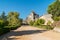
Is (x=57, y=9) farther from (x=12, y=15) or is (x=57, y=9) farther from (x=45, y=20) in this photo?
(x=12, y=15)

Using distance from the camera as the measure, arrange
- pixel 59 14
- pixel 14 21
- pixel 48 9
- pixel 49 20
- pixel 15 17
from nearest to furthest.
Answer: pixel 59 14, pixel 49 20, pixel 48 9, pixel 14 21, pixel 15 17

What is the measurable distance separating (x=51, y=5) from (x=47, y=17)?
5173mm

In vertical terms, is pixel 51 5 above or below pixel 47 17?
above

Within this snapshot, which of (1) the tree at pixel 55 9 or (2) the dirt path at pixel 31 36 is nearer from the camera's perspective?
(2) the dirt path at pixel 31 36

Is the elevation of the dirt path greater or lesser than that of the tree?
lesser

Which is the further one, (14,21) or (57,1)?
(14,21)

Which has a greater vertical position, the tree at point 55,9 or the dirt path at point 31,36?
the tree at point 55,9

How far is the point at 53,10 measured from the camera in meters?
60.4

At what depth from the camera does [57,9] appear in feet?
187

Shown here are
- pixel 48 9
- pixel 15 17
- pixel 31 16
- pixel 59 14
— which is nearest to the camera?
pixel 59 14

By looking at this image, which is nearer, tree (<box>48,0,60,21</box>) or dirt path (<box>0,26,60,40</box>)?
dirt path (<box>0,26,60,40</box>)

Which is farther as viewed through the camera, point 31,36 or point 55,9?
point 55,9

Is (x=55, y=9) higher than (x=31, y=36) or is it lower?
higher

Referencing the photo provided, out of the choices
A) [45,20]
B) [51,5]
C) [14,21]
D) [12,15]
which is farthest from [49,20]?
[12,15]
